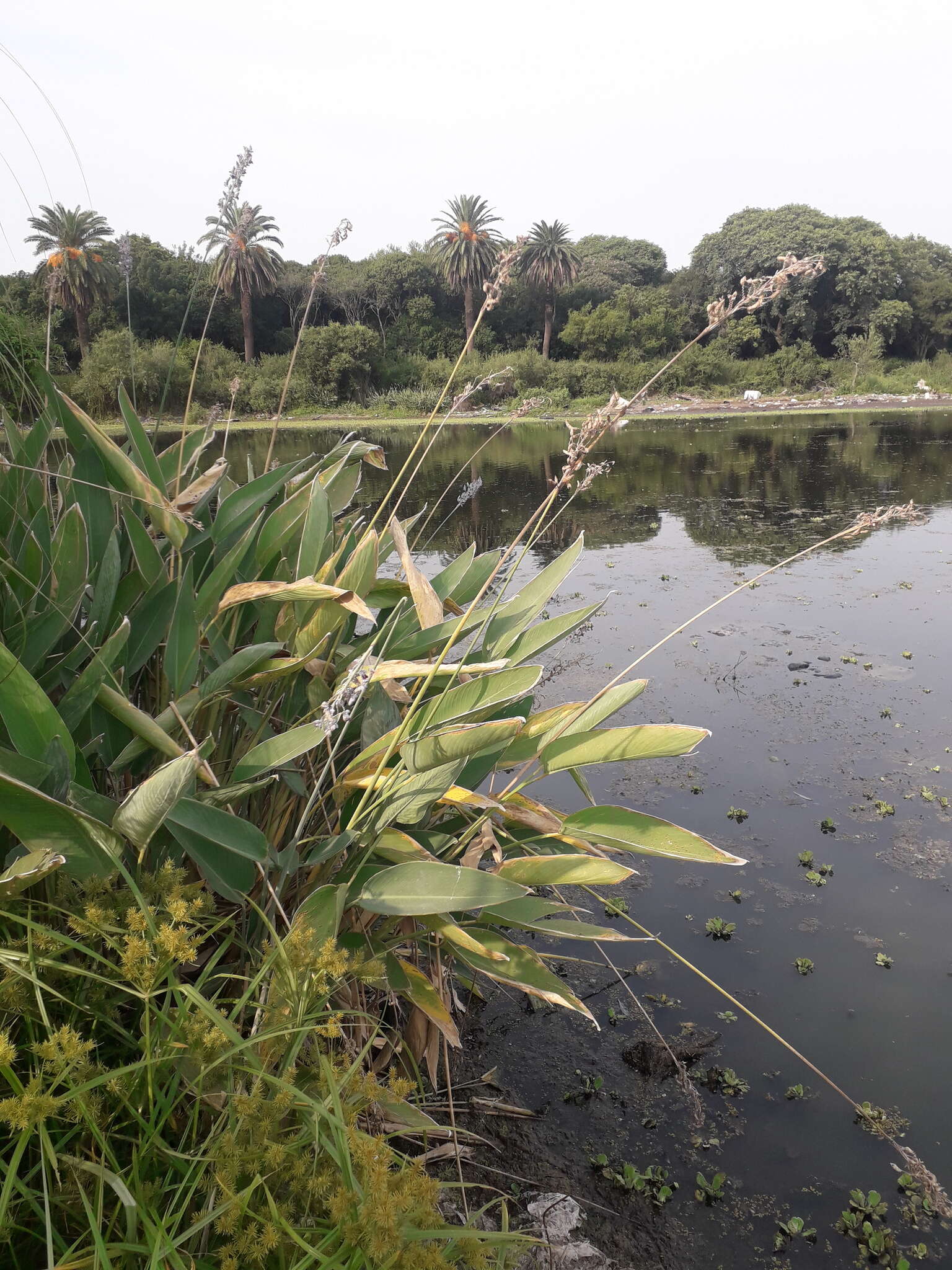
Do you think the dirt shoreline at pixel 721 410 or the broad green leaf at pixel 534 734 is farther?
the dirt shoreline at pixel 721 410

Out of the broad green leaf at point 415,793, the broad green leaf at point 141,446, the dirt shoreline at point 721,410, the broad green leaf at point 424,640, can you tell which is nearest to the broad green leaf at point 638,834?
the broad green leaf at point 415,793

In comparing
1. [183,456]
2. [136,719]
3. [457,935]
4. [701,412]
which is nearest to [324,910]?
[457,935]

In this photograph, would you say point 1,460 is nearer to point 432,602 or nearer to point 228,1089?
point 432,602

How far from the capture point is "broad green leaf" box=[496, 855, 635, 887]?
1.30 m

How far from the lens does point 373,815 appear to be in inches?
48.3

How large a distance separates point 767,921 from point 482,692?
1.73 meters

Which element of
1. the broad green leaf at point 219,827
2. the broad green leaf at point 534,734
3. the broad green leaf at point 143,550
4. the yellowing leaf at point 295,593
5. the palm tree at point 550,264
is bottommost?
the broad green leaf at point 534,734

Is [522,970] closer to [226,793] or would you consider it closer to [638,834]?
[638,834]

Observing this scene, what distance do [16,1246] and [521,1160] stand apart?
1.02 metres

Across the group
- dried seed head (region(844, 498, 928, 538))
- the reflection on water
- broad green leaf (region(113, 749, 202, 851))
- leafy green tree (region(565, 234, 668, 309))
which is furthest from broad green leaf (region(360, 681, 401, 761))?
leafy green tree (region(565, 234, 668, 309))

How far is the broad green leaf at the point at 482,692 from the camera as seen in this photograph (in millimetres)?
1229

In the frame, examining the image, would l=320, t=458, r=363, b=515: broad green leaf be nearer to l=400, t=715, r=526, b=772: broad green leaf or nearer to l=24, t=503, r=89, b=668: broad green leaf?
l=24, t=503, r=89, b=668: broad green leaf

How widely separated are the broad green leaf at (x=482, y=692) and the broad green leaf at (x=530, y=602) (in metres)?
0.34

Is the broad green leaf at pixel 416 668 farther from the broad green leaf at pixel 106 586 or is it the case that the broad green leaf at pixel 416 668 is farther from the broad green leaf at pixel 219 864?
the broad green leaf at pixel 106 586
